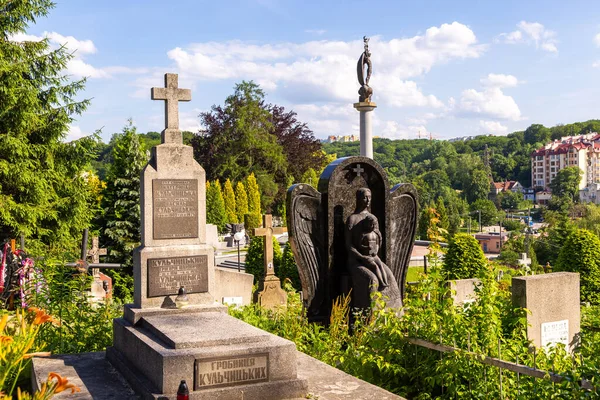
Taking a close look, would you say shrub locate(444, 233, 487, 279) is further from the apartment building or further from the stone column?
the apartment building

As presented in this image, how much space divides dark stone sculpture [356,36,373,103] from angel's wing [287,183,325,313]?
6.84 m

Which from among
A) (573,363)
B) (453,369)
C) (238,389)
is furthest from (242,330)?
(573,363)

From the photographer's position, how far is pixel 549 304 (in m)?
8.02

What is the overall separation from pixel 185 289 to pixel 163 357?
1.92 m

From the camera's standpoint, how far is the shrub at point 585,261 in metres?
15.2

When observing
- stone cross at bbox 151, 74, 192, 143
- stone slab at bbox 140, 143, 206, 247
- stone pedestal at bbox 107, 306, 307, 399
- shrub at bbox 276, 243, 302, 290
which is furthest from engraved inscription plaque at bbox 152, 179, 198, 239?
shrub at bbox 276, 243, 302, 290

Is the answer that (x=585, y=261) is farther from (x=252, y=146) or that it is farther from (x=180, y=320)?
(x=252, y=146)

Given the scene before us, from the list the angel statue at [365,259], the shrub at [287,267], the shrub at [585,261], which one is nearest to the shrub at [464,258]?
the shrub at [585,261]

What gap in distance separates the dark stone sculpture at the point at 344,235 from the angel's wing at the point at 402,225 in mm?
142

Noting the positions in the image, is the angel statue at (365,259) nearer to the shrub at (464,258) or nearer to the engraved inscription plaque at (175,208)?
the engraved inscription plaque at (175,208)

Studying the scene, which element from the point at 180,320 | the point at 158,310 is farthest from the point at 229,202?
the point at 180,320

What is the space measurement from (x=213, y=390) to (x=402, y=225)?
19.3ft

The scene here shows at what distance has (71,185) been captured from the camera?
19.2 m

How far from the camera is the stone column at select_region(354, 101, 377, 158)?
1566 centimetres
